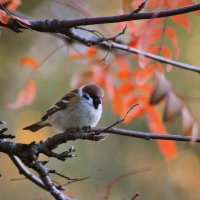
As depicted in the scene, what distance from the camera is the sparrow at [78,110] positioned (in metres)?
3.94

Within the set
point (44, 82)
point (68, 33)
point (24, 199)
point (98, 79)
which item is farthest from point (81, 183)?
point (68, 33)

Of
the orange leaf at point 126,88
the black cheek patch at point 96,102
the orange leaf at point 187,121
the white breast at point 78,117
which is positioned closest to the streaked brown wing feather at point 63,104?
the white breast at point 78,117

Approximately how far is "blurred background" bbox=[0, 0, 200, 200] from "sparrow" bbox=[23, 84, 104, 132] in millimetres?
1718

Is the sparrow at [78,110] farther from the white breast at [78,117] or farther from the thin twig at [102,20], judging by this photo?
the thin twig at [102,20]

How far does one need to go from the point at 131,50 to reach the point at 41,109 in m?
3.98

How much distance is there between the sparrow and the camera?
3.94 metres

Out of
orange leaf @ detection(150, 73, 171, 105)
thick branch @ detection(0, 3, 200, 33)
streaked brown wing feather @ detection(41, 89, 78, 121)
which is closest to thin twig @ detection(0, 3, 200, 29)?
thick branch @ detection(0, 3, 200, 33)

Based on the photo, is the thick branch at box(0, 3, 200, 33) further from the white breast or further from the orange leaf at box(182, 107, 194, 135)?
the white breast

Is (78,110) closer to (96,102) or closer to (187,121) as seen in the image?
(96,102)

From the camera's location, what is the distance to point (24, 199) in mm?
6668

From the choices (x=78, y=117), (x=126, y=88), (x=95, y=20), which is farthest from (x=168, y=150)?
(x=95, y=20)

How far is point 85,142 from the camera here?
6.88 m

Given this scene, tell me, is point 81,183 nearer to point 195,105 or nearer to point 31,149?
point 195,105

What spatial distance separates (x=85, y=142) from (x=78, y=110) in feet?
9.46
